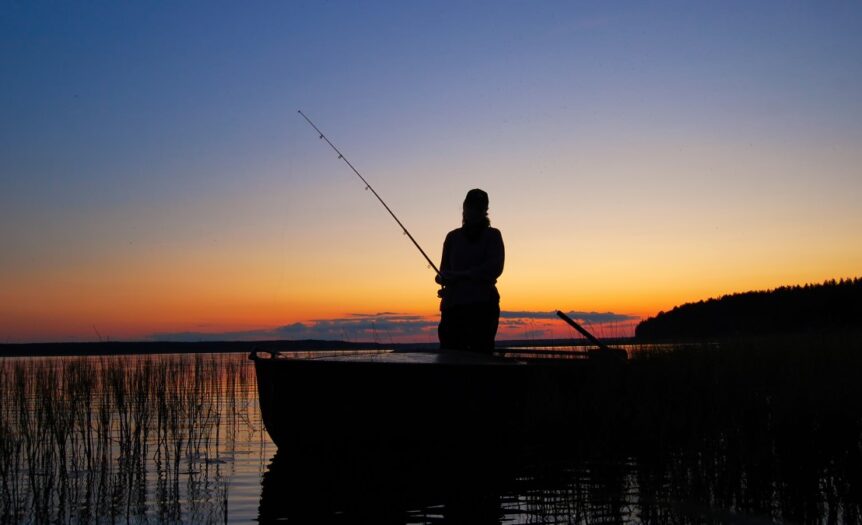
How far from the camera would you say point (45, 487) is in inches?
221

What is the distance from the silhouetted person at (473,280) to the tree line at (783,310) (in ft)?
59.3

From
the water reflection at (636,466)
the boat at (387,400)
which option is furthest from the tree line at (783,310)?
the boat at (387,400)

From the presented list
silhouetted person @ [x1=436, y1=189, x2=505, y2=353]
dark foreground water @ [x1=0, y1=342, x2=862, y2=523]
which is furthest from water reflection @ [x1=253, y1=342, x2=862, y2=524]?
silhouetted person @ [x1=436, y1=189, x2=505, y2=353]

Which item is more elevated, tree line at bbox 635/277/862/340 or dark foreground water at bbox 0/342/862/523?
tree line at bbox 635/277/862/340

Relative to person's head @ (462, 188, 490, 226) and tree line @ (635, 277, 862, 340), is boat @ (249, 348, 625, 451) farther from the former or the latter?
tree line @ (635, 277, 862, 340)

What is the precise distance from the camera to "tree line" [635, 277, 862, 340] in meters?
31.9

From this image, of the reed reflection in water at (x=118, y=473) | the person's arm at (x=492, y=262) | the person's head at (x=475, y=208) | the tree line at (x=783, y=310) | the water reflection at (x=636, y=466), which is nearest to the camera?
the water reflection at (x=636, y=466)

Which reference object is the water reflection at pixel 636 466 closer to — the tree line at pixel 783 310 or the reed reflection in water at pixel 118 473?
the reed reflection in water at pixel 118 473

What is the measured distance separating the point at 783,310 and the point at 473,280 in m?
33.0

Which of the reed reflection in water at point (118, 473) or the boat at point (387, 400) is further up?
the boat at point (387, 400)

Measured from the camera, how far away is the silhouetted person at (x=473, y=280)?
25.7 feet

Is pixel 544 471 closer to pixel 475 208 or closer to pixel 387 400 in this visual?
pixel 387 400

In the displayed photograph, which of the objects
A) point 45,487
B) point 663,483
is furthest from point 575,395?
point 45,487

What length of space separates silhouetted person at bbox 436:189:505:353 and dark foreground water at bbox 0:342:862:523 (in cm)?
121
